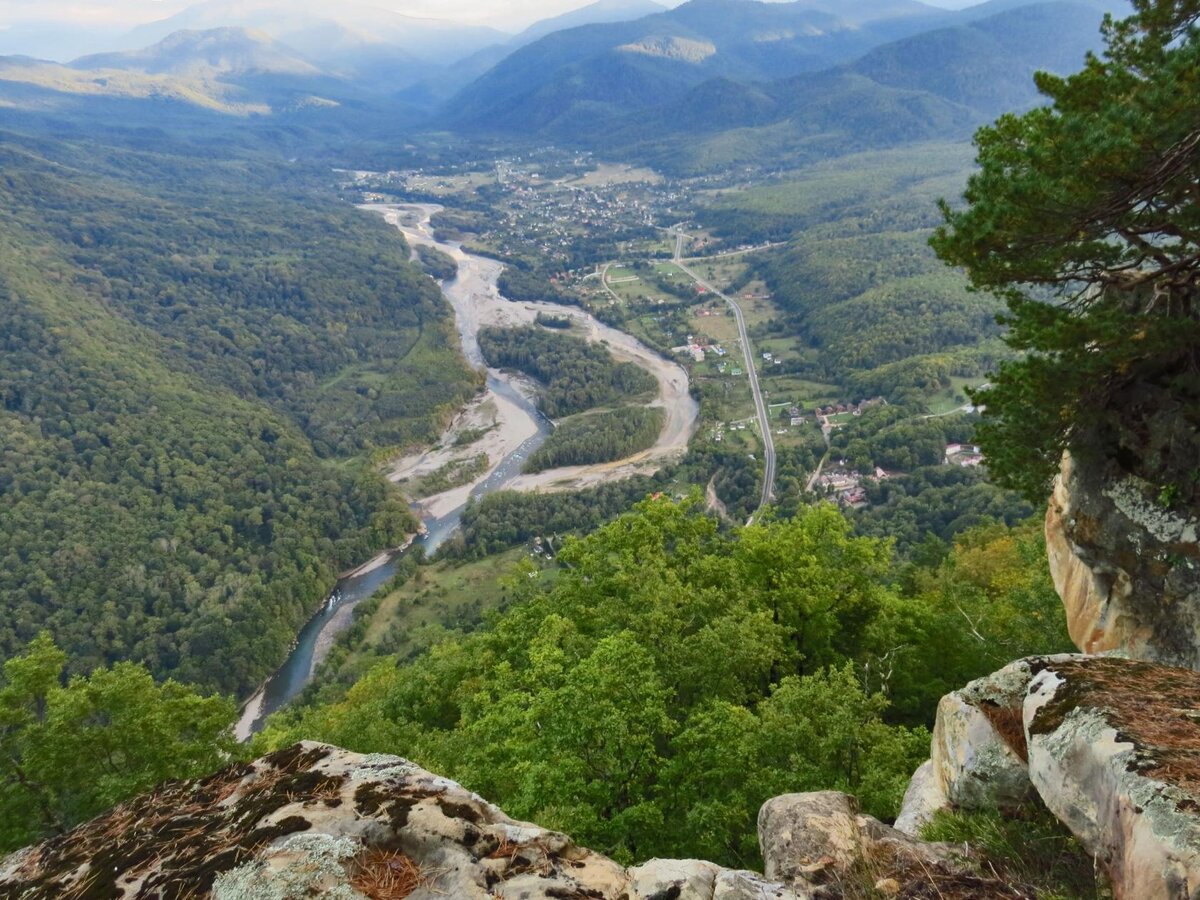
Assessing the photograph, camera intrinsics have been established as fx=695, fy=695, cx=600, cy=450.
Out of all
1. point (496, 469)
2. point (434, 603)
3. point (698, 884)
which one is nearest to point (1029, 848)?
point (698, 884)

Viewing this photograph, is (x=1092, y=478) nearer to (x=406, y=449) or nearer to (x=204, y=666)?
(x=204, y=666)

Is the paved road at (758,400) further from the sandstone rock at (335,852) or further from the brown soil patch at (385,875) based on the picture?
the brown soil patch at (385,875)

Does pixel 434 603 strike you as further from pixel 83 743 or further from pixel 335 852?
pixel 335 852

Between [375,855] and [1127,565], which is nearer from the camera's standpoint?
[375,855]

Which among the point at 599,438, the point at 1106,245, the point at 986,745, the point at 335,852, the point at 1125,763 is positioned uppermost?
the point at 1106,245

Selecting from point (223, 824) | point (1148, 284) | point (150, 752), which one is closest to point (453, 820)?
point (223, 824)

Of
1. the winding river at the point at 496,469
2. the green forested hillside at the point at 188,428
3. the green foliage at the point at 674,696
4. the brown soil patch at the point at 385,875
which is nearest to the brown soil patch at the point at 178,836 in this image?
the brown soil patch at the point at 385,875

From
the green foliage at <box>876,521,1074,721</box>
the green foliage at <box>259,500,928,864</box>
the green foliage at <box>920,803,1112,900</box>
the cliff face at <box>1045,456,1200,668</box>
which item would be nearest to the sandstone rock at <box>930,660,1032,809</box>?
the green foliage at <box>920,803,1112,900</box>
